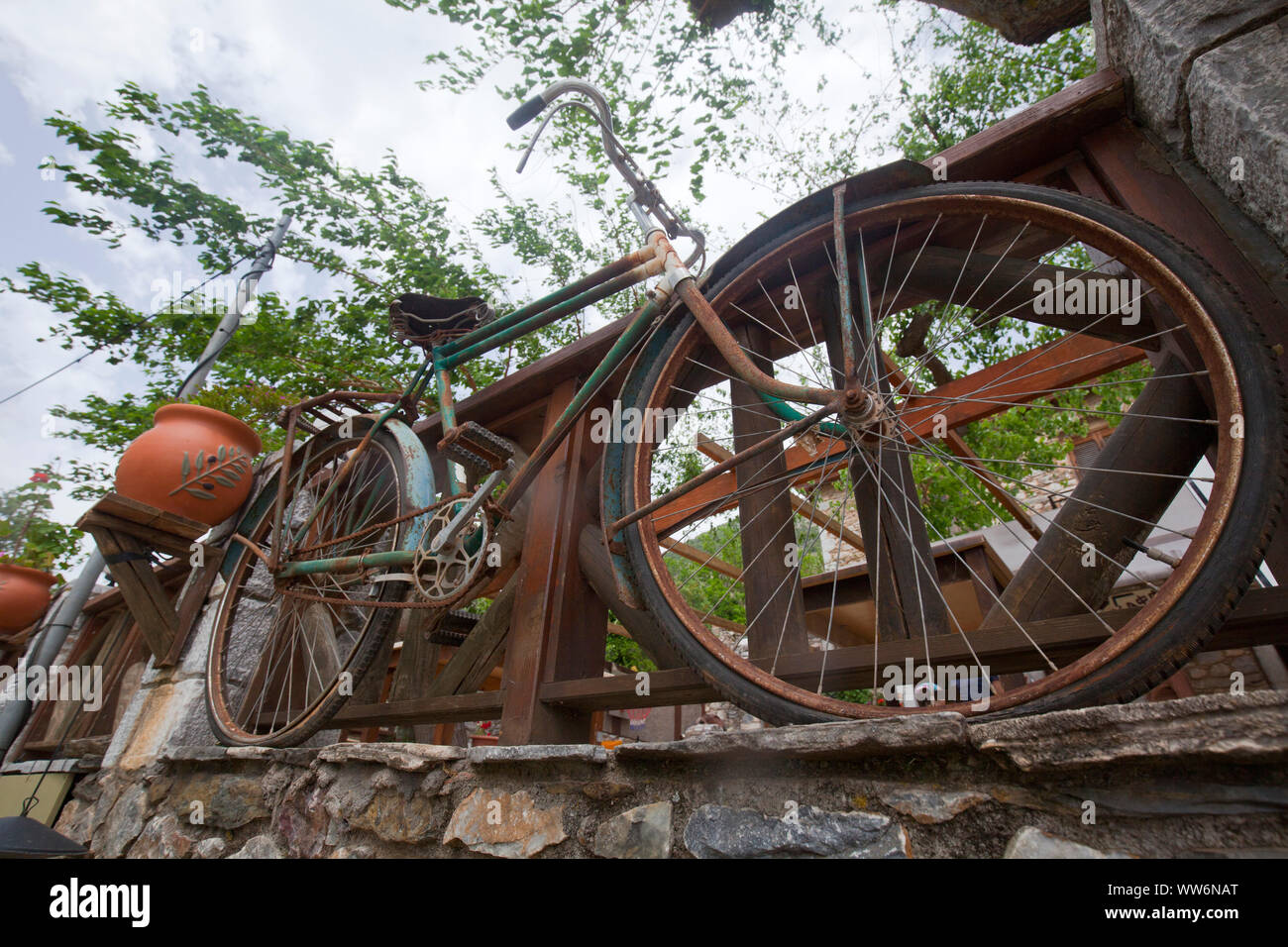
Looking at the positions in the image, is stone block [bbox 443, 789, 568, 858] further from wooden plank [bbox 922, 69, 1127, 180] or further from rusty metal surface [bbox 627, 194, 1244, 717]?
wooden plank [bbox 922, 69, 1127, 180]

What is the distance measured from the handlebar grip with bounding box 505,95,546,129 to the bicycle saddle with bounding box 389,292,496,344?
0.68 m

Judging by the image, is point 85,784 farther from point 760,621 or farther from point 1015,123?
point 1015,123

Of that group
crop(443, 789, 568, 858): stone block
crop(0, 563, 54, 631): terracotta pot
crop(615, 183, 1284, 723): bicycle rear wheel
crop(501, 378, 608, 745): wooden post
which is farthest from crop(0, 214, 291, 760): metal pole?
crop(615, 183, 1284, 723): bicycle rear wheel

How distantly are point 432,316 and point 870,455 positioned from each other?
1823mm

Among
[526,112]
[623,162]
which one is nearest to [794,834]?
[623,162]

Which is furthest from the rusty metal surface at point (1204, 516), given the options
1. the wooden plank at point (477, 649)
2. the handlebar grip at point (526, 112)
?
the wooden plank at point (477, 649)

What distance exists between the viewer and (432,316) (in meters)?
2.51

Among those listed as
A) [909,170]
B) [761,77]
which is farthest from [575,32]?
[909,170]

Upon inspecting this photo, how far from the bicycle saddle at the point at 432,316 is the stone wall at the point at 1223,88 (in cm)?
209

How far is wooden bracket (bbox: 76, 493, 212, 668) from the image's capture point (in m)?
2.70

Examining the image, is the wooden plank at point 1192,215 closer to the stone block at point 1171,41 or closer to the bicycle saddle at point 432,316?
the stone block at point 1171,41

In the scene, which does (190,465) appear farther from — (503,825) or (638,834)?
(638,834)

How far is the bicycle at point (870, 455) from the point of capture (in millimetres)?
987
